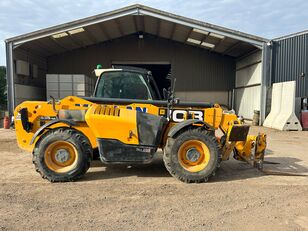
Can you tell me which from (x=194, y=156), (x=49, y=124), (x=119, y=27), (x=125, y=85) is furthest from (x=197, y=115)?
(x=119, y=27)

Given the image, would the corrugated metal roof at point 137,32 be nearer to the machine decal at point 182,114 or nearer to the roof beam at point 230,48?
the roof beam at point 230,48

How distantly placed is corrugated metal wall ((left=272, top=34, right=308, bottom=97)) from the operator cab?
1222cm

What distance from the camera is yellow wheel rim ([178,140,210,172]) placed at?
18.7 ft

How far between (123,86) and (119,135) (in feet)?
4.31

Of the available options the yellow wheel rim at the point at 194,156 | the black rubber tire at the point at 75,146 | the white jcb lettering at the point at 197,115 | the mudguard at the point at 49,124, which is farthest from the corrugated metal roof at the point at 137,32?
the yellow wheel rim at the point at 194,156

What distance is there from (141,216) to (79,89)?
48.2 ft

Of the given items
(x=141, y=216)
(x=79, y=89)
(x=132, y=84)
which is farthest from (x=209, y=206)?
(x=79, y=89)

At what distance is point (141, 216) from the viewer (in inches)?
163

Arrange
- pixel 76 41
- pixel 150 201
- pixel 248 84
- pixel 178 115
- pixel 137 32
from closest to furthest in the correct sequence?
pixel 150 201 → pixel 178 115 → pixel 248 84 → pixel 76 41 → pixel 137 32

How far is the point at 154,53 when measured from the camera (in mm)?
22438

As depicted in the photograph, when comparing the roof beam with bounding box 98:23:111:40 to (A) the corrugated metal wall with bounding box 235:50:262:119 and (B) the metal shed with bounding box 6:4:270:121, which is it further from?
(A) the corrugated metal wall with bounding box 235:50:262:119

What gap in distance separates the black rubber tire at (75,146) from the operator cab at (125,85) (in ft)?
4.10

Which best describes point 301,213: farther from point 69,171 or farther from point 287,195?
point 69,171

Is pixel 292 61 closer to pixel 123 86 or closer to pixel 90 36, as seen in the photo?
pixel 90 36
